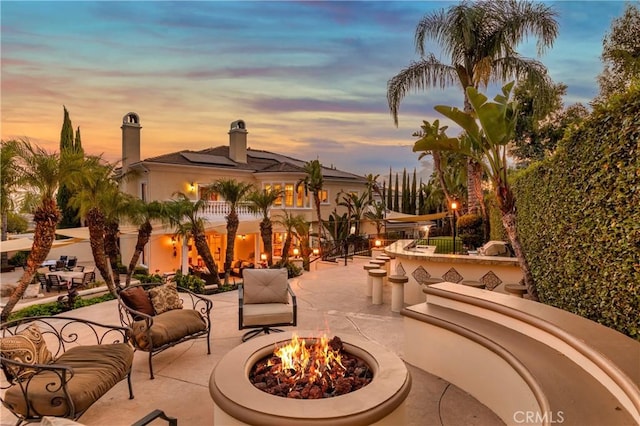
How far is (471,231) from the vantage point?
40.4ft

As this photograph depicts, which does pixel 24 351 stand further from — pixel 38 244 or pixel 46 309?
pixel 46 309

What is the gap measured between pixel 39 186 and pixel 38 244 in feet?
3.94

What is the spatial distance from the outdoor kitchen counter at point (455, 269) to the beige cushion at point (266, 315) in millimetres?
3133

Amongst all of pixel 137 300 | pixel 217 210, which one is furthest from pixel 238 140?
pixel 137 300

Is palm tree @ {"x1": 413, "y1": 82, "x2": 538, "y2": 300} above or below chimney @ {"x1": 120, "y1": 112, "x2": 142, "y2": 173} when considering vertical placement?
below

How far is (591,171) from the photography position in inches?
138

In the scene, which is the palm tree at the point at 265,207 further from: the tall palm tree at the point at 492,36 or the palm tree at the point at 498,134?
the palm tree at the point at 498,134

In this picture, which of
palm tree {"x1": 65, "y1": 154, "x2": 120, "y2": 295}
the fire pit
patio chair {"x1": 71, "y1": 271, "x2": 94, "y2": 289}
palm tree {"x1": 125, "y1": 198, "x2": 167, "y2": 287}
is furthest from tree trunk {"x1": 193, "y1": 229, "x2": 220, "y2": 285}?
the fire pit

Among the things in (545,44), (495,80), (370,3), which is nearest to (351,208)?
(495,80)

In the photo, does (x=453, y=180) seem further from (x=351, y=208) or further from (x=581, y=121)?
(x=581, y=121)

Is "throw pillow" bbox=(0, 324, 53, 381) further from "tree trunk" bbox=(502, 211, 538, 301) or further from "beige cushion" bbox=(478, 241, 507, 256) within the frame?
"beige cushion" bbox=(478, 241, 507, 256)

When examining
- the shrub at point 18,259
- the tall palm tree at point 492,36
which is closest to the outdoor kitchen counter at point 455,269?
the tall palm tree at point 492,36

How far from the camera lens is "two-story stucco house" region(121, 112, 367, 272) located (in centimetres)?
1708

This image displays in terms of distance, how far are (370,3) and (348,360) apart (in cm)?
782
